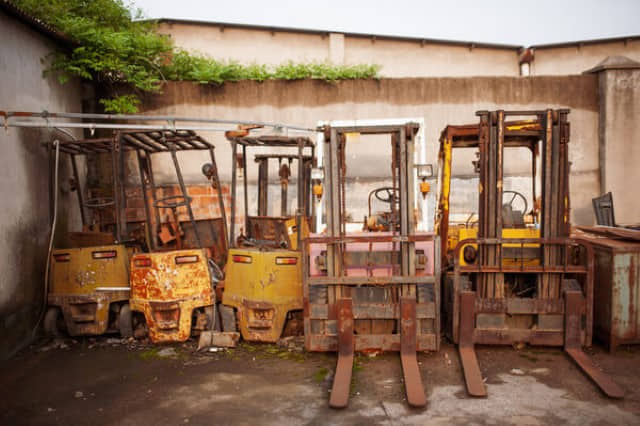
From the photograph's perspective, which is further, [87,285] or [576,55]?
[576,55]

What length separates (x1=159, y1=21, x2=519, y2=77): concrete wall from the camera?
1571 cm

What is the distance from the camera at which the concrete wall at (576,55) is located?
16422mm

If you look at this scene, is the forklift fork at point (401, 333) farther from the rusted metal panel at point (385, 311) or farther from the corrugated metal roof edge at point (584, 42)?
the corrugated metal roof edge at point (584, 42)

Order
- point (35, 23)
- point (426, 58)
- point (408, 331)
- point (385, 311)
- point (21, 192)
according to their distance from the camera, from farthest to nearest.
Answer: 1. point (426, 58)
2. point (35, 23)
3. point (21, 192)
4. point (385, 311)
5. point (408, 331)

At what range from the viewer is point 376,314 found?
524cm

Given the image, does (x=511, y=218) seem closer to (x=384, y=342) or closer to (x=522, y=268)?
(x=522, y=268)

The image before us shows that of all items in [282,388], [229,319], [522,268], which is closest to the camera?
[282,388]

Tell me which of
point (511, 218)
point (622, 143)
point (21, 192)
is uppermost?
point (622, 143)

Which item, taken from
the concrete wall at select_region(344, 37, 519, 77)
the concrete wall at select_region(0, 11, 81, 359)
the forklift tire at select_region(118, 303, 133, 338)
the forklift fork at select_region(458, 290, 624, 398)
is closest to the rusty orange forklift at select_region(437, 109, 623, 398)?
the forklift fork at select_region(458, 290, 624, 398)

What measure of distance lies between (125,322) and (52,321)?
3.31ft

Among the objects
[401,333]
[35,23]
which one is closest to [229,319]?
[401,333]

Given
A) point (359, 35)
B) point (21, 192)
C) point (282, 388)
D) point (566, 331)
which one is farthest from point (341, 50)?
point (282, 388)

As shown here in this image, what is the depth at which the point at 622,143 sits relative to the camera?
9.90 meters

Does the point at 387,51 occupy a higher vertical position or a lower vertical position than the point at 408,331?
higher
